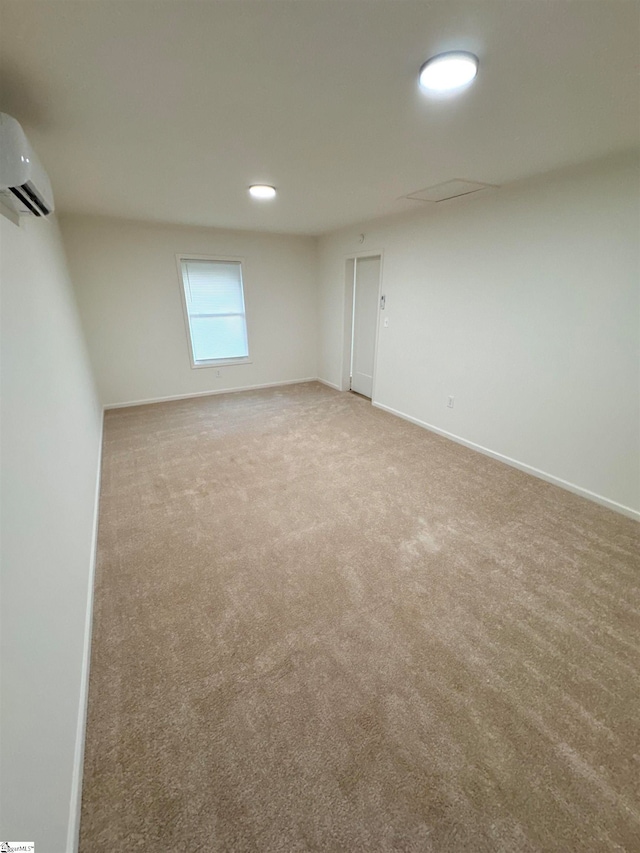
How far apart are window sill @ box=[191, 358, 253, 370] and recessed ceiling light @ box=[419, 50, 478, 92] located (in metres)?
4.22

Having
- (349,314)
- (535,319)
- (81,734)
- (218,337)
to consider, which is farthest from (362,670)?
(218,337)

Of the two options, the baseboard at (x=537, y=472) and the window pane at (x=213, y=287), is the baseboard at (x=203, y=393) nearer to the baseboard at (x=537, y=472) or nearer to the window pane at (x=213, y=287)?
the window pane at (x=213, y=287)

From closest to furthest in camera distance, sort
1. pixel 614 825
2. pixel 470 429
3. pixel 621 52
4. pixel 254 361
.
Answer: pixel 614 825 < pixel 621 52 < pixel 470 429 < pixel 254 361

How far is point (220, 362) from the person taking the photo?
5.07 m

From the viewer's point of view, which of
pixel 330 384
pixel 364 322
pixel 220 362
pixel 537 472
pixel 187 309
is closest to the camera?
pixel 537 472

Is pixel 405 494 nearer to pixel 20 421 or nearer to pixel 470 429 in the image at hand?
pixel 470 429

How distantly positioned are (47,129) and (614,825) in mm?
3679

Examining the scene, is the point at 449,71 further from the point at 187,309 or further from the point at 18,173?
the point at 187,309

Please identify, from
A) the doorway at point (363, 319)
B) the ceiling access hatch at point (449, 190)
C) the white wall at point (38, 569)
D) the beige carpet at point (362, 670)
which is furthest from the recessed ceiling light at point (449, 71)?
the doorway at point (363, 319)

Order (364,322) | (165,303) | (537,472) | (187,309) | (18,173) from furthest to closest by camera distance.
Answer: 1. (364,322)
2. (187,309)
3. (165,303)
4. (537,472)
5. (18,173)

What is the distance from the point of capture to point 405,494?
2.65 m

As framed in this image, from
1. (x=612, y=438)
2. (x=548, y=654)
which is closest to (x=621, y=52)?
→ (x=612, y=438)

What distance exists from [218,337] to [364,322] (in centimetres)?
219

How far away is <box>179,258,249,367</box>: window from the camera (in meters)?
4.58
